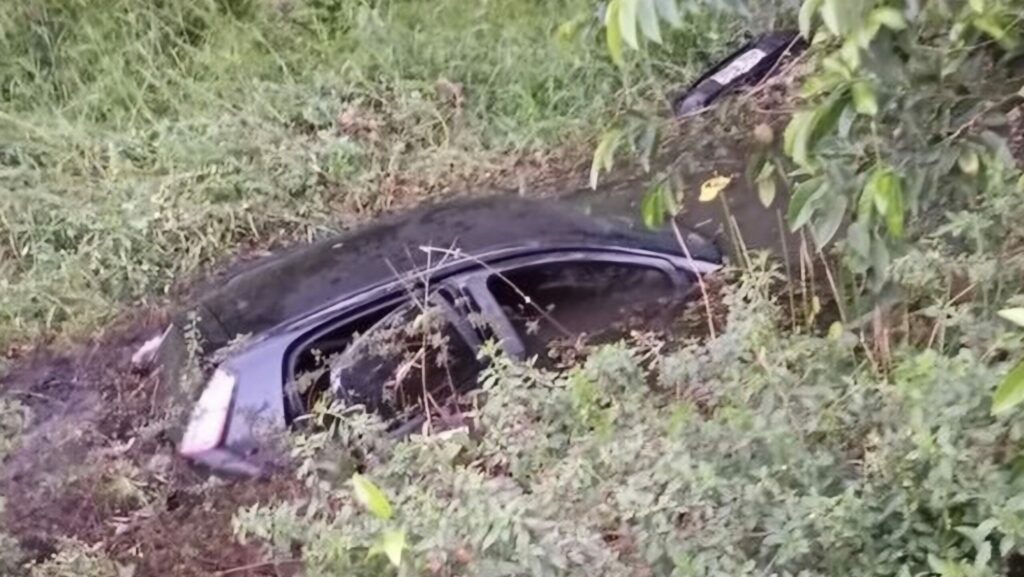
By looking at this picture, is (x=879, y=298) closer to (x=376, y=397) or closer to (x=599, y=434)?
(x=599, y=434)

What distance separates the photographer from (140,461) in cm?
441

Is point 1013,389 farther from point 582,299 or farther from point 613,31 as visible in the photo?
point 582,299

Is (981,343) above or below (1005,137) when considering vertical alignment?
below

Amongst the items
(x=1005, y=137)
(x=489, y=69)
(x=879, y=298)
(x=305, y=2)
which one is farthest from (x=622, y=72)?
(x=1005, y=137)

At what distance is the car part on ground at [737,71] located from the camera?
17.4 feet

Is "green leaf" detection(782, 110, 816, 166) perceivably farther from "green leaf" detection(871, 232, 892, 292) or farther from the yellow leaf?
the yellow leaf

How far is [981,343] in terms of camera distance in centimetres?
264

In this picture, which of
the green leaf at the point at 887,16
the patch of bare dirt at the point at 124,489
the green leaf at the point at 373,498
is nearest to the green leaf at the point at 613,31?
the green leaf at the point at 887,16

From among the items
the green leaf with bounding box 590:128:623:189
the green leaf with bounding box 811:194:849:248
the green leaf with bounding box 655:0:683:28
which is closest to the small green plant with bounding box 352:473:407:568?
the green leaf with bounding box 590:128:623:189

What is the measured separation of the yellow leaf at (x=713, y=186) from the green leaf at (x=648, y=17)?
2.64m

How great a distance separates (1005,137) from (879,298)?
706 mm

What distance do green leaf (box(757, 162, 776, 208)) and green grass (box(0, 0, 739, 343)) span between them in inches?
168

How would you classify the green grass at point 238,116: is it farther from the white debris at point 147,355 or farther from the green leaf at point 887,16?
the green leaf at point 887,16

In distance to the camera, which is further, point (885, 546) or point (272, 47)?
point (272, 47)
